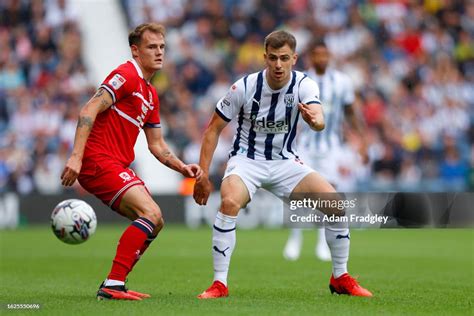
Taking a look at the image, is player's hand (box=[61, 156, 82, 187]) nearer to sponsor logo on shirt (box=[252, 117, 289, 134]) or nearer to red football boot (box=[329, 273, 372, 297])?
sponsor logo on shirt (box=[252, 117, 289, 134])

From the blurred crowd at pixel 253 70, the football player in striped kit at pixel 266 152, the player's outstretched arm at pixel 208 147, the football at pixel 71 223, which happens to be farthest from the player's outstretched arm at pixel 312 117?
the blurred crowd at pixel 253 70

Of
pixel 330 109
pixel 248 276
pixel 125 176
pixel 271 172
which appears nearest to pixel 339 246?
pixel 271 172

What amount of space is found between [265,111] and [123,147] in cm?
130

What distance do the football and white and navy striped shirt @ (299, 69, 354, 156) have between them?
5160 mm

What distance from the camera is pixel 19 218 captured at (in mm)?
20266

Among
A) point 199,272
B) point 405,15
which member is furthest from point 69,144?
point 199,272

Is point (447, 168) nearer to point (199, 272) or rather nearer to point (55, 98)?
point (55, 98)

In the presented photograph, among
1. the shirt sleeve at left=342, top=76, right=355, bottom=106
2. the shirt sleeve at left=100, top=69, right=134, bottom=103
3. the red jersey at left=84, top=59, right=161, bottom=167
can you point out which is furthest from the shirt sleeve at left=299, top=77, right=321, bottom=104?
the shirt sleeve at left=342, top=76, right=355, bottom=106

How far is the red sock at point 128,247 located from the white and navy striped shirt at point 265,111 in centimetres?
125

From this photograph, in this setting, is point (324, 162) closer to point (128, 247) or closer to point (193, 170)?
point (193, 170)

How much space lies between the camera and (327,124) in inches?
509

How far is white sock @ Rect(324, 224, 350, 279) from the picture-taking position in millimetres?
8305

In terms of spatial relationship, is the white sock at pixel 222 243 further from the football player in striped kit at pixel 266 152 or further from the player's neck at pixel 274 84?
the player's neck at pixel 274 84

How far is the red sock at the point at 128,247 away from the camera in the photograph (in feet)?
25.6
